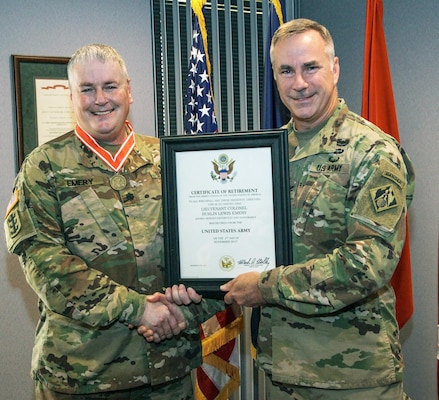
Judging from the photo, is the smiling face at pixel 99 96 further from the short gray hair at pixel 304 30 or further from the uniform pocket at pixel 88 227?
the short gray hair at pixel 304 30

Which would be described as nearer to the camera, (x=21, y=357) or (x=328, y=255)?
(x=328, y=255)

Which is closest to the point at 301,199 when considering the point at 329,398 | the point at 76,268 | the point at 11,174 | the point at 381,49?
the point at 329,398

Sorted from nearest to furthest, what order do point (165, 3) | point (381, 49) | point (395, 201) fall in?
point (395, 201)
point (381, 49)
point (165, 3)

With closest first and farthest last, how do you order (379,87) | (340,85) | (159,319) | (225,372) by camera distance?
(159,319) → (379,87) → (225,372) → (340,85)

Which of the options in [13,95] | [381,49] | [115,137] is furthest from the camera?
[13,95]

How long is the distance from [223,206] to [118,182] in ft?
1.29

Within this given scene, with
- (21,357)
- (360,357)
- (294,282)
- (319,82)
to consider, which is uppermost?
(319,82)

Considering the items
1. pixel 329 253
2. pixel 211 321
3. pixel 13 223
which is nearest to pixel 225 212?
pixel 329 253

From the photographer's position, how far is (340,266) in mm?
1708

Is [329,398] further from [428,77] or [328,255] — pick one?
[428,77]

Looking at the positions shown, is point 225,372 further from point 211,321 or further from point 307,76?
point 307,76

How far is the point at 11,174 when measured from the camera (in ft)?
10.8

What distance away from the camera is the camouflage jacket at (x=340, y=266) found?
1.71 m

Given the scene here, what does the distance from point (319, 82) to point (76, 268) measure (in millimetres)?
1008
